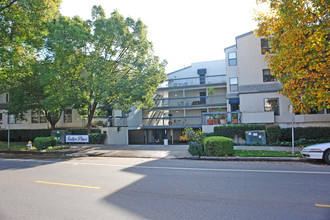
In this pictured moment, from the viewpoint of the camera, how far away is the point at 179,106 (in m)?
31.1

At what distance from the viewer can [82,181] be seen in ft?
23.4

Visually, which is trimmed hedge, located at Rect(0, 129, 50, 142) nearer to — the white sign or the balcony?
the white sign

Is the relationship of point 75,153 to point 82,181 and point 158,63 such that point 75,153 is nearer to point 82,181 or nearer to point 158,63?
point 82,181

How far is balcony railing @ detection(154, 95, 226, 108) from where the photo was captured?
1194 inches

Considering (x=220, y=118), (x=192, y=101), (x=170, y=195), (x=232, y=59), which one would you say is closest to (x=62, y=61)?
(x=220, y=118)

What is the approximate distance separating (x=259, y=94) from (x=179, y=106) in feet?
43.3

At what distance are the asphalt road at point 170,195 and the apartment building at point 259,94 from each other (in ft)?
35.7

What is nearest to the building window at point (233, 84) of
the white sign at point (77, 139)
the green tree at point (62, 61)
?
the green tree at point (62, 61)

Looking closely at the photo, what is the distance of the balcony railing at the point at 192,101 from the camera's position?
30.3 metres

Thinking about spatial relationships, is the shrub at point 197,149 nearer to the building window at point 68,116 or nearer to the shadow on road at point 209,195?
the shadow on road at point 209,195

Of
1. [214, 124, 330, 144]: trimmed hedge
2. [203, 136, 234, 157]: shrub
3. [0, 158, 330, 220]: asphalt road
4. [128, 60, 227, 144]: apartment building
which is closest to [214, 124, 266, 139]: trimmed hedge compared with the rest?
[214, 124, 330, 144]: trimmed hedge

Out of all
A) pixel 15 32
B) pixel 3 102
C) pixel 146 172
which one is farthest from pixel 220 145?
pixel 3 102

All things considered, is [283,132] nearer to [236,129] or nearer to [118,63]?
[236,129]

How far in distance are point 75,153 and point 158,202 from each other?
11.8 meters
